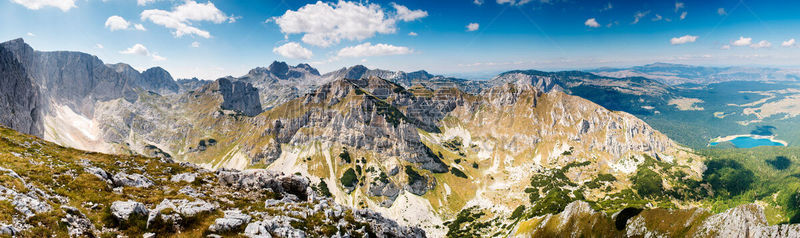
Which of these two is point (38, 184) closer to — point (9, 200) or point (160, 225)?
point (9, 200)

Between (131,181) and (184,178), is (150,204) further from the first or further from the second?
(184,178)

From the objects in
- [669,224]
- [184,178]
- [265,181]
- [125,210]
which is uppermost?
[125,210]

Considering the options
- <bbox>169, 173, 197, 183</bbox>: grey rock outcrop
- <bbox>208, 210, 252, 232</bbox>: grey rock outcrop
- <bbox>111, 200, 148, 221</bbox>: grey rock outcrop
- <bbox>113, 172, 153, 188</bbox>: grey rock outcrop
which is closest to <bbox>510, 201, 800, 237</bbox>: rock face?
<bbox>208, 210, 252, 232</bbox>: grey rock outcrop

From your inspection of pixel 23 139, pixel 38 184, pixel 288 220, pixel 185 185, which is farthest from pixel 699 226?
pixel 23 139

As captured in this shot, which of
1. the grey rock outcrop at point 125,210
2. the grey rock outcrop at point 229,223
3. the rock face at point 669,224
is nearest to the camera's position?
the grey rock outcrop at point 125,210

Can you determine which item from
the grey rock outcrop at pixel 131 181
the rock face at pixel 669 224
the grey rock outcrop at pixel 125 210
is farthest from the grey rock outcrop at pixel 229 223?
the rock face at pixel 669 224

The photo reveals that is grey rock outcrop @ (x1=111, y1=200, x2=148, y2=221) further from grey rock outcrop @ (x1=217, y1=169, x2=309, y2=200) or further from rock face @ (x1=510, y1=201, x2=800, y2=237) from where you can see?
rock face @ (x1=510, y1=201, x2=800, y2=237)

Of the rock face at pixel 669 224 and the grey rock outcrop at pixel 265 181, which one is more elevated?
the grey rock outcrop at pixel 265 181

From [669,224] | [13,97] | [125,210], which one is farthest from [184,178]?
[13,97]

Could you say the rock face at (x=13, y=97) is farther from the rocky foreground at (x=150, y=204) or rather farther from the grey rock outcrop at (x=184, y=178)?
the grey rock outcrop at (x=184, y=178)
